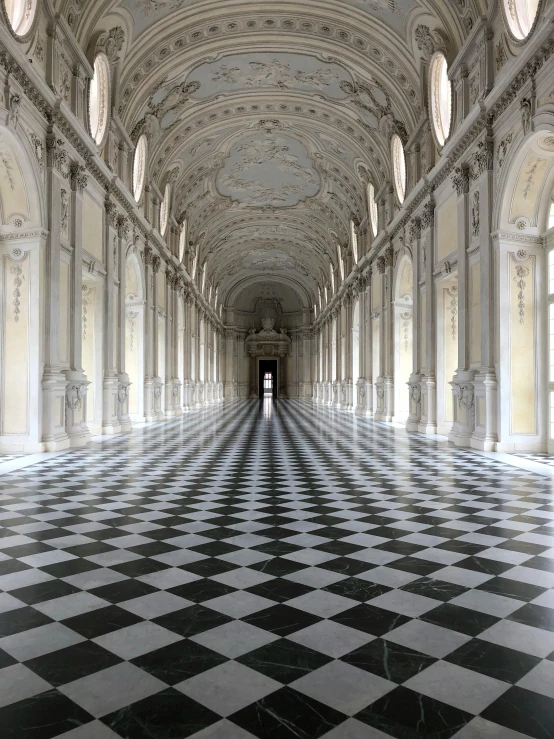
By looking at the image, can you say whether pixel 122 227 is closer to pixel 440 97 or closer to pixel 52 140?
pixel 52 140

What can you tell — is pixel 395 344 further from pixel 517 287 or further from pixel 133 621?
pixel 133 621

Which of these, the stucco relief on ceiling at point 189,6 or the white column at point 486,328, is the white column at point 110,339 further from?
the white column at point 486,328

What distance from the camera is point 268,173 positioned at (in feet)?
99.6

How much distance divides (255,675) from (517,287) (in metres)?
10.7

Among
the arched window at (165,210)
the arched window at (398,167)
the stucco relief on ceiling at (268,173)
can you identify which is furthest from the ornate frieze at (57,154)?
the stucco relief on ceiling at (268,173)

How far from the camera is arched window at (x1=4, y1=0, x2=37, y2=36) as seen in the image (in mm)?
10661

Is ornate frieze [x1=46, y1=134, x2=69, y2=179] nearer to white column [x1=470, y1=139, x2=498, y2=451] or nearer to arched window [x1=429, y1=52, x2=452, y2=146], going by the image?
white column [x1=470, y1=139, x2=498, y2=451]

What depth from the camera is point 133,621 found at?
3.34 metres

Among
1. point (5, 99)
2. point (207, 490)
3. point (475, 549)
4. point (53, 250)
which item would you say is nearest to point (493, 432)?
point (207, 490)

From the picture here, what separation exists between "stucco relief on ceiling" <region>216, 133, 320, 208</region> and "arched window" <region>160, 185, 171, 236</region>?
11.6 ft

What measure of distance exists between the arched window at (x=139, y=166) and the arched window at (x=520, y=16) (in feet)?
41.2

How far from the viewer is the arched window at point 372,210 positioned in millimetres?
25234

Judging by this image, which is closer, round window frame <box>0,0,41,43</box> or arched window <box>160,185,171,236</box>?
round window frame <box>0,0,41,43</box>

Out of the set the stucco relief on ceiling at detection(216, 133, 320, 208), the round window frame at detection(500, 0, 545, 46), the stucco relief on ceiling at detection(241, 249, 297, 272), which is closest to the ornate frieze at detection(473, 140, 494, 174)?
the round window frame at detection(500, 0, 545, 46)
